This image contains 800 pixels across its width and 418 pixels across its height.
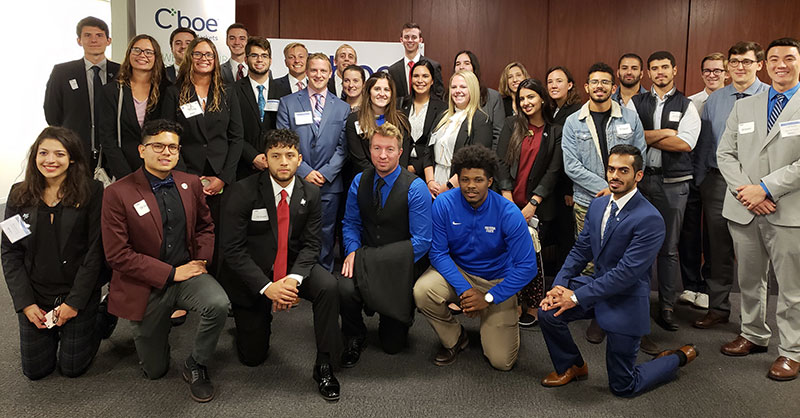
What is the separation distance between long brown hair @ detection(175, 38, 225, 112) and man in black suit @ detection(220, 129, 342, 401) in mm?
802

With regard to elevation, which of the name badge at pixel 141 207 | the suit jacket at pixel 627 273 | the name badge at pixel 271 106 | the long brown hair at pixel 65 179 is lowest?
the suit jacket at pixel 627 273

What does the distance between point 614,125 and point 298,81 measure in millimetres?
2351

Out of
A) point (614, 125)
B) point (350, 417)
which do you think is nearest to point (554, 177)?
point (614, 125)

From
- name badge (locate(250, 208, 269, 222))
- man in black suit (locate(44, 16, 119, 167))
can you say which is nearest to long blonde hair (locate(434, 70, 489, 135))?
name badge (locate(250, 208, 269, 222))

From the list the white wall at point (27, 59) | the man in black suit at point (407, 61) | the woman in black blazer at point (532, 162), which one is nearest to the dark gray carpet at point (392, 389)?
the woman in black blazer at point (532, 162)

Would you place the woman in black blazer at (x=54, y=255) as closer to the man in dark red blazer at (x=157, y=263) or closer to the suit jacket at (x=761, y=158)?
A: the man in dark red blazer at (x=157, y=263)

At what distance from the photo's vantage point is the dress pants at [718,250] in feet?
12.0

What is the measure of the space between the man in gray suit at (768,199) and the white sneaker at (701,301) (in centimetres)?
74

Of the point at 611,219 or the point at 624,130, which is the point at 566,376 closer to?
the point at 611,219

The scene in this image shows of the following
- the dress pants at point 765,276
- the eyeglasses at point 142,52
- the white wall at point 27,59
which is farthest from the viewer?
the white wall at point 27,59

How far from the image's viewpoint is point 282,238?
9.86ft

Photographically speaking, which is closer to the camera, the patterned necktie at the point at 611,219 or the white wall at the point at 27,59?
the patterned necktie at the point at 611,219

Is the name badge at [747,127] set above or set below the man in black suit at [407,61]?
below

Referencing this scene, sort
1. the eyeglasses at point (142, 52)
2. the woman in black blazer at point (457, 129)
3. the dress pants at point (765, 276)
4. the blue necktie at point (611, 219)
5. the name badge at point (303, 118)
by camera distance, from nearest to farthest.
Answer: the blue necktie at point (611, 219) → the dress pants at point (765, 276) → the eyeglasses at point (142, 52) → the woman in black blazer at point (457, 129) → the name badge at point (303, 118)
